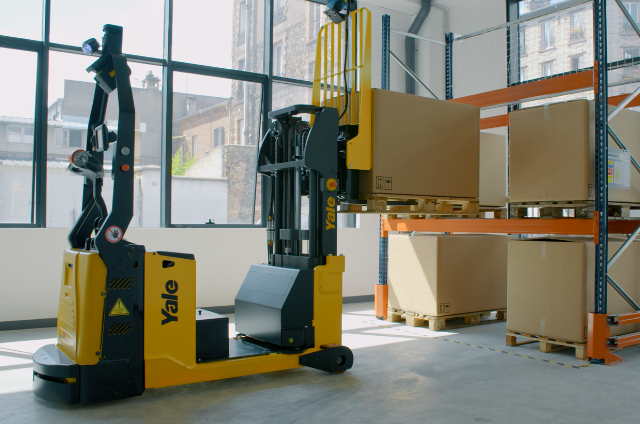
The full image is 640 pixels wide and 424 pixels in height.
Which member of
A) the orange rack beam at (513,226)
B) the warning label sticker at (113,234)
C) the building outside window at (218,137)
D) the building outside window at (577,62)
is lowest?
the warning label sticker at (113,234)

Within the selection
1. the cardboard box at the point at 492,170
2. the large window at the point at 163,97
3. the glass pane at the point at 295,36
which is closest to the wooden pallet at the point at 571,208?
the cardboard box at the point at 492,170

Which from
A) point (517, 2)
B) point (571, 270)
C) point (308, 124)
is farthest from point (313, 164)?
point (517, 2)

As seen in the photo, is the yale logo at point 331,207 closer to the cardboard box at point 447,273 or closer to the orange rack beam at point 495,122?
the cardboard box at point 447,273

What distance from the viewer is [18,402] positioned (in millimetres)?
3725

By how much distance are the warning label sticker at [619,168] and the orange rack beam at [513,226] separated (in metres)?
0.42

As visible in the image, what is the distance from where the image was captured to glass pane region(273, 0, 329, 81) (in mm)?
8430

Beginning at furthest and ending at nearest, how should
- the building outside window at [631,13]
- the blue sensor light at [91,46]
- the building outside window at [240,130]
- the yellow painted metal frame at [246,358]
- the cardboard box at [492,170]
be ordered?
the building outside window at [240,130], the building outside window at [631,13], the cardboard box at [492,170], the blue sensor light at [91,46], the yellow painted metal frame at [246,358]

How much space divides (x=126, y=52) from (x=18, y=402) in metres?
4.97

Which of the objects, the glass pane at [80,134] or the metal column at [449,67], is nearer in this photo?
the glass pane at [80,134]

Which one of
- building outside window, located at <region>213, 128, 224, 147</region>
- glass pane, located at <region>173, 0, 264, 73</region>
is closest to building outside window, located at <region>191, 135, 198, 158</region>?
building outside window, located at <region>213, 128, 224, 147</region>

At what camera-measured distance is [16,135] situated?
6508 mm

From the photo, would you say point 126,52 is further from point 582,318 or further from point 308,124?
point 582,318

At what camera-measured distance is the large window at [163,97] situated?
258 inches

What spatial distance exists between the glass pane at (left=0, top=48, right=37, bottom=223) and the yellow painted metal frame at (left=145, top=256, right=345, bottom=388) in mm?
3723
